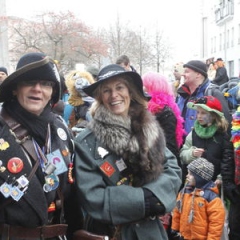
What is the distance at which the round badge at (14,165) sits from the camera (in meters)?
2.05

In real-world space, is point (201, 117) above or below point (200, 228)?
above

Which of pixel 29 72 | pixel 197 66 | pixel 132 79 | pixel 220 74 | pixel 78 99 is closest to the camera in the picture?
pixel 29 72

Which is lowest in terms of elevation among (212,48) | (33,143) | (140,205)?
(140,205)

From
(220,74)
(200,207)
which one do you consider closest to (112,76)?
(200,207)

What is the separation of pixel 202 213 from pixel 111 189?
1853 millimetres

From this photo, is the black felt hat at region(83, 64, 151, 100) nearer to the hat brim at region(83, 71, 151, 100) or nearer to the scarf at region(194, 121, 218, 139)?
the hat brim at region(83, 71, 151, 100)

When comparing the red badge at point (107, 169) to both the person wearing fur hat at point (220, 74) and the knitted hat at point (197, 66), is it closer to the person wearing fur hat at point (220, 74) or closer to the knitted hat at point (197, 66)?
the knitted hat at point (197, 66)

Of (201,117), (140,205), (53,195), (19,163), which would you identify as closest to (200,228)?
(201,117)

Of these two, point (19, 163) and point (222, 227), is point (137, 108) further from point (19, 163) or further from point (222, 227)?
point (222, 227)

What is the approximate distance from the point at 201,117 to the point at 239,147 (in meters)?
0.60

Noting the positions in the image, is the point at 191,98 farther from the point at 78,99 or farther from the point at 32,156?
the point at 32,156

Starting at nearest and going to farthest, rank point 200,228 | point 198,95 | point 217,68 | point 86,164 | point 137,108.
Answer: point 86,164, point 137,108, point 200,228, point 198,95, point 217,68

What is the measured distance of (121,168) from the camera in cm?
249

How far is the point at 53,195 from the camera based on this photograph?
2.22 meters
